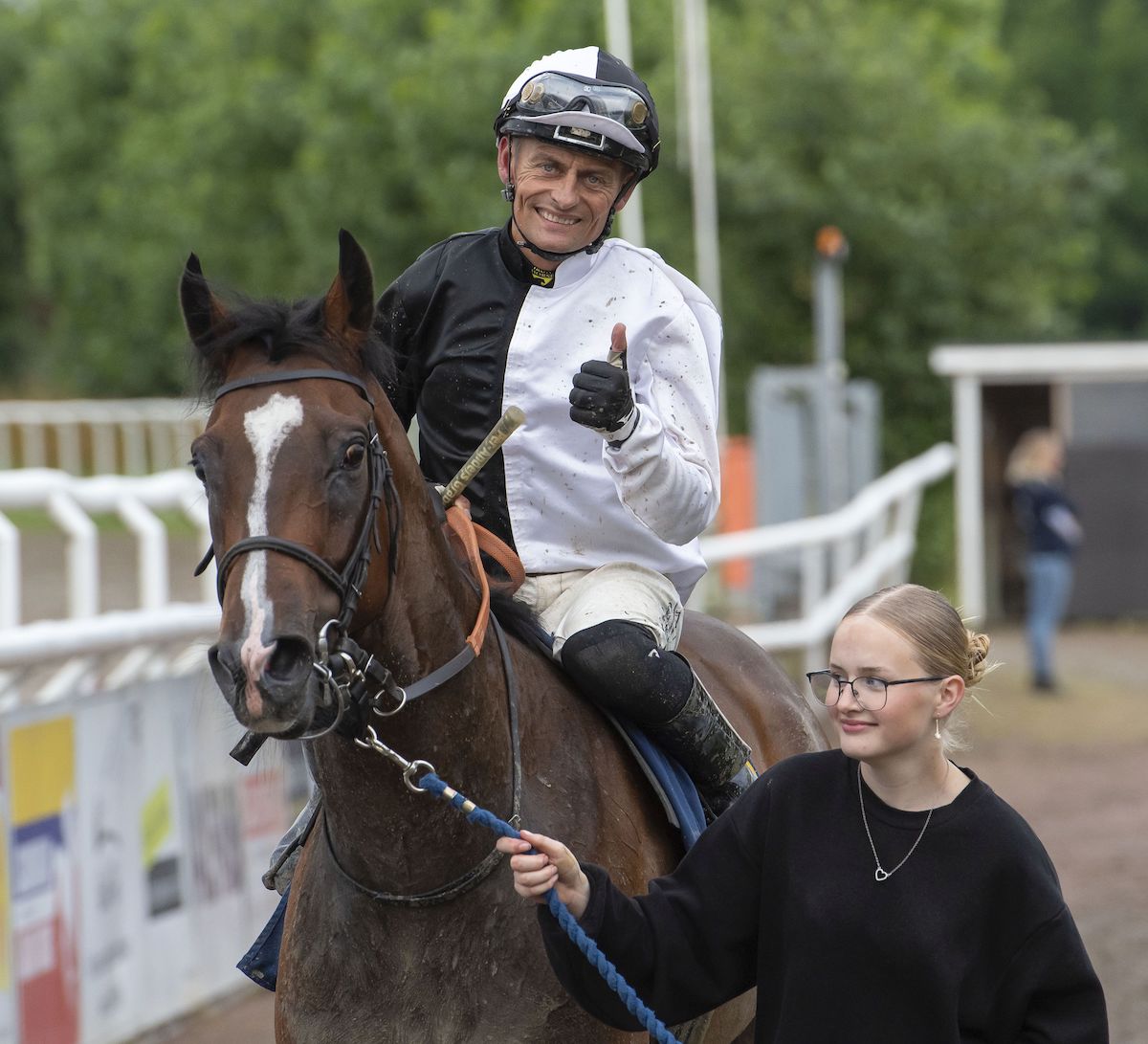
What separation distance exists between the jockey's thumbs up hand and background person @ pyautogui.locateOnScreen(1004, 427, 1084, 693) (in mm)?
11144

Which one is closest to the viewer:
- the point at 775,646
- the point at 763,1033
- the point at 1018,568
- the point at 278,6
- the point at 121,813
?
the point at 763,1033

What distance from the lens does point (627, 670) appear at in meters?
3.68

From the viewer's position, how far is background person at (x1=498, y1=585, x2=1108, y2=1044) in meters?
2.80

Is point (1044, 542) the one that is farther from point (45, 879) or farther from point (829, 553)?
point (45, 879)

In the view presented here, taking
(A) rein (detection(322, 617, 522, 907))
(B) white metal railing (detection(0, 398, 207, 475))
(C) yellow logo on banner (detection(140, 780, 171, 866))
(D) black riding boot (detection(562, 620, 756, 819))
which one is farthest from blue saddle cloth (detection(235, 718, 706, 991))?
(B) white metal railing (detection(0, 398, 207, 475))

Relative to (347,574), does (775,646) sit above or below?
below

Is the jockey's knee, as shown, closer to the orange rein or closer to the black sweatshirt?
the orange rein

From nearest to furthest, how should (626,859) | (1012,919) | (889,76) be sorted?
(1012,919) → (626,859) → (889,76)

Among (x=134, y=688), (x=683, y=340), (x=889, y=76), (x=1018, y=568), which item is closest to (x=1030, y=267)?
(x=889, y=76)

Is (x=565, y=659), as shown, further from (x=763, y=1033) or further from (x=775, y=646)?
(x=775, y=646)

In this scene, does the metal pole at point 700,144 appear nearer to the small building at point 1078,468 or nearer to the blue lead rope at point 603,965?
the small building at point 1078,468

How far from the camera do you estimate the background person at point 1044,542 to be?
14.0m

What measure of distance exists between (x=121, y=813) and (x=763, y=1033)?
155 inches

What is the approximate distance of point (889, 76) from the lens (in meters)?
23.2
